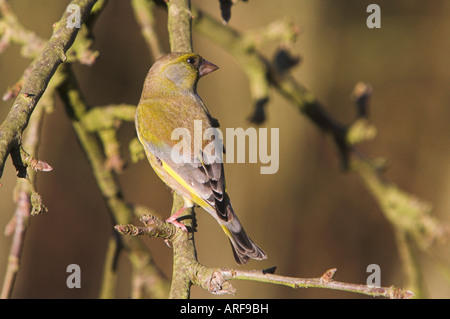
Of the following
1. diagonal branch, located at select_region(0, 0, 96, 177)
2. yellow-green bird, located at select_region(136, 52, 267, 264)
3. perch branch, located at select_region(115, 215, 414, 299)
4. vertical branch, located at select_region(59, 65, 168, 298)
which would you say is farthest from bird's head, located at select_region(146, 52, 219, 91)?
perch branch, located at select_region(115, 215, 414, 299)

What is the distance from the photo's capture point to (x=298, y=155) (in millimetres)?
6773

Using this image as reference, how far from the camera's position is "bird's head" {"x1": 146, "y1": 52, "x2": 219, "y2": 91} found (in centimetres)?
338

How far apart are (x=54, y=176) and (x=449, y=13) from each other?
16.7 feet

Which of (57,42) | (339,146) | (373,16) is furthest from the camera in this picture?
(373,16)

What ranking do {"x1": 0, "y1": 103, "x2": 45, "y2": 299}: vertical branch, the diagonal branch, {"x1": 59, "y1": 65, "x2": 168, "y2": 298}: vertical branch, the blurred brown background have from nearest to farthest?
the diagonal branch
{"x1": 0, "y1": 103, "x2": 45, "y2": 299}: vertical branch
{"x1": 59, "y1": 65, "x2": 168, "y2": 298}: vertical branch
the blurred brown background

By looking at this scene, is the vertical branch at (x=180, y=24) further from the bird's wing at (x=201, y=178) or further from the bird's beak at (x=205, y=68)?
the bird's wing at (x=201, y=178)

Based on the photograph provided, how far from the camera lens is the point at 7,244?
4.44 meters

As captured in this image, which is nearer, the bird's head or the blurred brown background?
the bird's head

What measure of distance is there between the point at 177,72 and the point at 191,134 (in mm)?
548

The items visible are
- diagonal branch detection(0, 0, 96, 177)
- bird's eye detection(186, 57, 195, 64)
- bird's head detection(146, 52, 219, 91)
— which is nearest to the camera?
diagonal branch detection(0, 0, 96, 177)

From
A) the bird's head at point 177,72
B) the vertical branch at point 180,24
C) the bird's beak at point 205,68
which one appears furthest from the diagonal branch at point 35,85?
the bird's beak at point 205,68

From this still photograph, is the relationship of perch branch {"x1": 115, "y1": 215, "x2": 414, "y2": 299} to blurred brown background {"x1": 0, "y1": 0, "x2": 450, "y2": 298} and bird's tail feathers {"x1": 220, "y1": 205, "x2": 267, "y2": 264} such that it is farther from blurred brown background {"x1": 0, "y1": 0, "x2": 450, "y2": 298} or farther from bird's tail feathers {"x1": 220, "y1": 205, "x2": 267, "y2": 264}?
blurred brown background {"x1": 0, "y1": 0, "x2": 450, "y2": 298}

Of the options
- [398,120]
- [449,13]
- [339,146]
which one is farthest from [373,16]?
[339,146]
